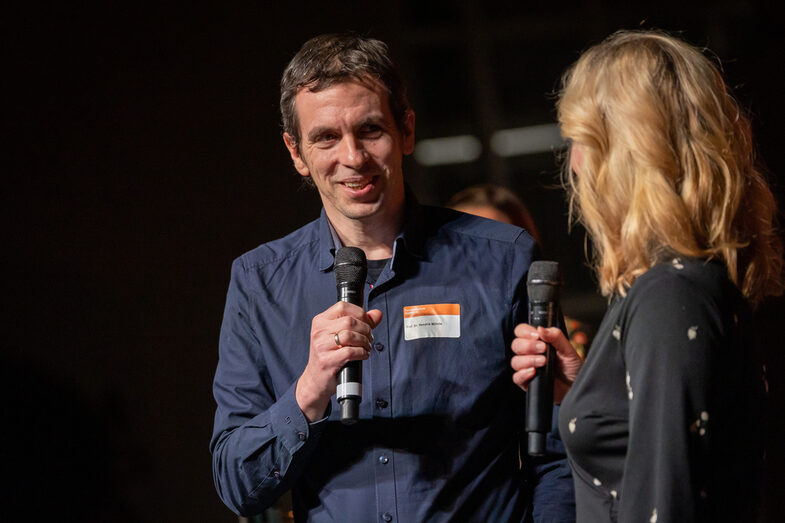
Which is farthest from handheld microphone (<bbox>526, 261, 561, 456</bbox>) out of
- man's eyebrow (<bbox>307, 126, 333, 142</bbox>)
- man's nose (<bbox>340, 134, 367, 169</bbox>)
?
man's eyebrow (<bbox>307, 126, 333, 142</bbox>)

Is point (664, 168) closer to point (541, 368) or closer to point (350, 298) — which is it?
point (541, 368)

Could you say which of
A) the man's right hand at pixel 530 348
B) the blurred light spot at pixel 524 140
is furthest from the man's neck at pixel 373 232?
the blurred light spot at pixel 524 140

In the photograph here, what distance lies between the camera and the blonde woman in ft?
3.43

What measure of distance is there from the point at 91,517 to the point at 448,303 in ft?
7.12

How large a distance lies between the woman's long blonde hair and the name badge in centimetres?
49

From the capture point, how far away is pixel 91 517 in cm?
312

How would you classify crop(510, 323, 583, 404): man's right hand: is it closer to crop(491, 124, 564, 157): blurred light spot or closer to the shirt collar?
the shirt collar

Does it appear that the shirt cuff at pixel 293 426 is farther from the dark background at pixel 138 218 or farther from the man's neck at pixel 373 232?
the dark background at pixel 138 218

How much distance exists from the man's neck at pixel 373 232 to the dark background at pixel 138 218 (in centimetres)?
180

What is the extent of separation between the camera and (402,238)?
1772 millimetres

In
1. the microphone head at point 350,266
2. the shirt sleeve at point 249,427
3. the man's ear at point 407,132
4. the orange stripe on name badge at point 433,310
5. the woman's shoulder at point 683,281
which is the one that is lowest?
the shirt sleeve at point 249,427

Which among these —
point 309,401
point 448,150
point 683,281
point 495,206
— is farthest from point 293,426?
point 448,150

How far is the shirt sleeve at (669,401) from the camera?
3.39 ft

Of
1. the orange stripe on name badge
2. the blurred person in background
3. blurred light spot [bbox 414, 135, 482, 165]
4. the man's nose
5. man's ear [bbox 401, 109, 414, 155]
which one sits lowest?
the orange stripe on name badge
